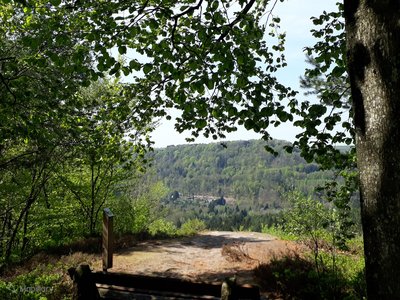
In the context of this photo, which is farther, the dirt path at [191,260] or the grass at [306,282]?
the dirt path at [191,260]

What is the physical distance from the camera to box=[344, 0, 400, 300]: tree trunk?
9.11 ft

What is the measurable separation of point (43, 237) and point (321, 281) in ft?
56.4

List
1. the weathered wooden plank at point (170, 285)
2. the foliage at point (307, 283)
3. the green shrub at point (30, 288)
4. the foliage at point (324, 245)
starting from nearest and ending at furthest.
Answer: the weathered wooden plank at point (170, 285)
the green shrub at point (30, 288)
the foliage at point (307, 283)
the foliage at point (324, 245)

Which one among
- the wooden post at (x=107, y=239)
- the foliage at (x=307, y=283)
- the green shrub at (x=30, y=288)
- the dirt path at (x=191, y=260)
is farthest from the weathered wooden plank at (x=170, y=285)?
the dirt path at (x=191, y=260)

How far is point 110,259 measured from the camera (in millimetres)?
10617

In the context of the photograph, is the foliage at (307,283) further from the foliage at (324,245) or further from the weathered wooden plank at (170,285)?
the weathered wooden plank at (170,285)

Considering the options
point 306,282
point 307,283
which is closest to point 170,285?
point 307,283

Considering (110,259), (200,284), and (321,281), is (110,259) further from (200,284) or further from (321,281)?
(200,284)

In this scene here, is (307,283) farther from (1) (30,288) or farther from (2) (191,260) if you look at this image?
(1) (30,288)

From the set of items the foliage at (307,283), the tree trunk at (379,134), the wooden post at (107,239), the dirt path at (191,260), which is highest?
the tree trunk at (379,134)

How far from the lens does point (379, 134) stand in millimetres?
2934

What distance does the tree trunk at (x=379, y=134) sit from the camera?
2775 millimetres

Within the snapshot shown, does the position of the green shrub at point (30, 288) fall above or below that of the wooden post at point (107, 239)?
below

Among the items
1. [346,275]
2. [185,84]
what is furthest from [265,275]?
[185,84]
